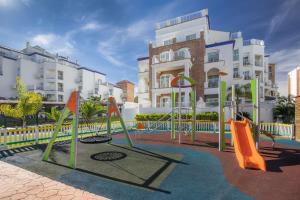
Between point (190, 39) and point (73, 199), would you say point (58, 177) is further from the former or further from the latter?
point (190, 39)

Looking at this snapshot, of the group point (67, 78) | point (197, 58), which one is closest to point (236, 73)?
point (197, 58)

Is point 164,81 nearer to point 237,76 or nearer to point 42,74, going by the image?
point 237,76

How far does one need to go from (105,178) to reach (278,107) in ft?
74.2

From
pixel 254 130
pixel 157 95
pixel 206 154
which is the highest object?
pixel 157 95

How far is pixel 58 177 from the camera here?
5543mm

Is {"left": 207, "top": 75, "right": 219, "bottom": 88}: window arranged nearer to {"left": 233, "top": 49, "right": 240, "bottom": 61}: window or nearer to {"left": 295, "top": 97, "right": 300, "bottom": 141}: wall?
{"left": 233, "top": 49, "right": 240, "bottom": 61}: window

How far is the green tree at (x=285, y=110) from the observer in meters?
20.0

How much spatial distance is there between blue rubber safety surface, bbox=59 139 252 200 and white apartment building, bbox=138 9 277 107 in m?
18.2

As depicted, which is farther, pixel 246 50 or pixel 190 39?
pixel 246 50

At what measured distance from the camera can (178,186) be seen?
4.84 meters

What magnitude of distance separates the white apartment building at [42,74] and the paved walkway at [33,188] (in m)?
39.2

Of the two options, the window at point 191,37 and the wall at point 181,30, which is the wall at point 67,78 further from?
the window at point 191,37

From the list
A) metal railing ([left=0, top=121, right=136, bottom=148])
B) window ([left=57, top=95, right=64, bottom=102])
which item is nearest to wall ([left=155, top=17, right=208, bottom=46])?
metal railing ([left=0, top=121, right=136, bottom=148])

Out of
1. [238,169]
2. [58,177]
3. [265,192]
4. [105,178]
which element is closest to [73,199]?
[105,178]
